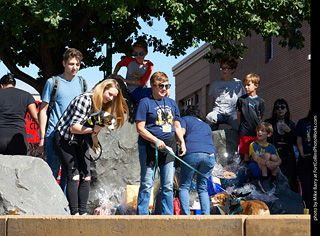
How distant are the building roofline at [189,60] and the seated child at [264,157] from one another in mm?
25271

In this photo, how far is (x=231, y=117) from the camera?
34.2 ft

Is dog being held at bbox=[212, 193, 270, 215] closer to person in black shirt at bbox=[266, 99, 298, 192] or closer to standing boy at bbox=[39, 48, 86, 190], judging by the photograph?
standing boy at bbox=[39, 48, 86, 190]

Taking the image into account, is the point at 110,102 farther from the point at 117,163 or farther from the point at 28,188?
the point at 117,163

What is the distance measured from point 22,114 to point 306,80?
15.5 meters

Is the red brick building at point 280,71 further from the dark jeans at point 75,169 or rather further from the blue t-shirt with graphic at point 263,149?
the dark jeans at point 75,169

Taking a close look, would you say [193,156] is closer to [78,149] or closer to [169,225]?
[78,149]

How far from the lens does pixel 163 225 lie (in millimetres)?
4812

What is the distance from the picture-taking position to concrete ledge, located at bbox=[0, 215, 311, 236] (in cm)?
471

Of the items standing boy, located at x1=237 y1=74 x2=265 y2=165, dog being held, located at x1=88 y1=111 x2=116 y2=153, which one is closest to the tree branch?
standing boy, located at x1=237 y1=74 x2=265 y2=165

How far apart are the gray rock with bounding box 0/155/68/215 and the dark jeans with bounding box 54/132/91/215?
17cm

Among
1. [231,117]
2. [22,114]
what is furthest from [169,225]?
[231,117]

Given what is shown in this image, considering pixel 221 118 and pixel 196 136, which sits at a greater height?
pixel 221 118

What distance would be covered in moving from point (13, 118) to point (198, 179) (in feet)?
7.72

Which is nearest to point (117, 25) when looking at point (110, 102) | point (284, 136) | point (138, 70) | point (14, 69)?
point (14, 69)
